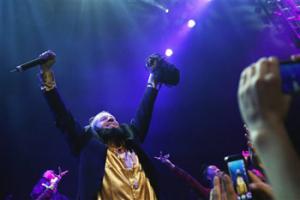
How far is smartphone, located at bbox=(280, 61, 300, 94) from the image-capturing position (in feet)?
2.34

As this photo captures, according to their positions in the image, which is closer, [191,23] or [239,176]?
[239,176]

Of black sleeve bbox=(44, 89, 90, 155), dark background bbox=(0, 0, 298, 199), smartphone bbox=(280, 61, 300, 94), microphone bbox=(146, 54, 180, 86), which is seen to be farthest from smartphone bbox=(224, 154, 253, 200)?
dark background bbox=(0, 0, 298, 199)

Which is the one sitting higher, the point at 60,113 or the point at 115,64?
the point at 115,64

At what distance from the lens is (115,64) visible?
5.76 m

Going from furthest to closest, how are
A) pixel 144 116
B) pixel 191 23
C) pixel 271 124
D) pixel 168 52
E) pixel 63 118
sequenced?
pixel 168 52, pixel 191 23, pixel 144 116, pixel 63 118, pixel 271 124

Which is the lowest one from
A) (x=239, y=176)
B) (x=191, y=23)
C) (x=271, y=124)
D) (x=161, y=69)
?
(x=239, y=176)

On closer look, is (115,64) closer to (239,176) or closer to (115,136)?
(115,136)

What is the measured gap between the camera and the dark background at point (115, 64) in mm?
5195

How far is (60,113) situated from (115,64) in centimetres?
323

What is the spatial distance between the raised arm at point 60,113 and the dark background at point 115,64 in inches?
99.4

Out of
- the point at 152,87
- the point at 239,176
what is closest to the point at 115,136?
the point at 152,87

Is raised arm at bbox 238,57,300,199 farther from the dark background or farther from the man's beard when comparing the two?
the dark background

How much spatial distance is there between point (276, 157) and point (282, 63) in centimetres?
23

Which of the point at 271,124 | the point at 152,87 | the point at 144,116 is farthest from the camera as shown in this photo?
the point at 152,87
